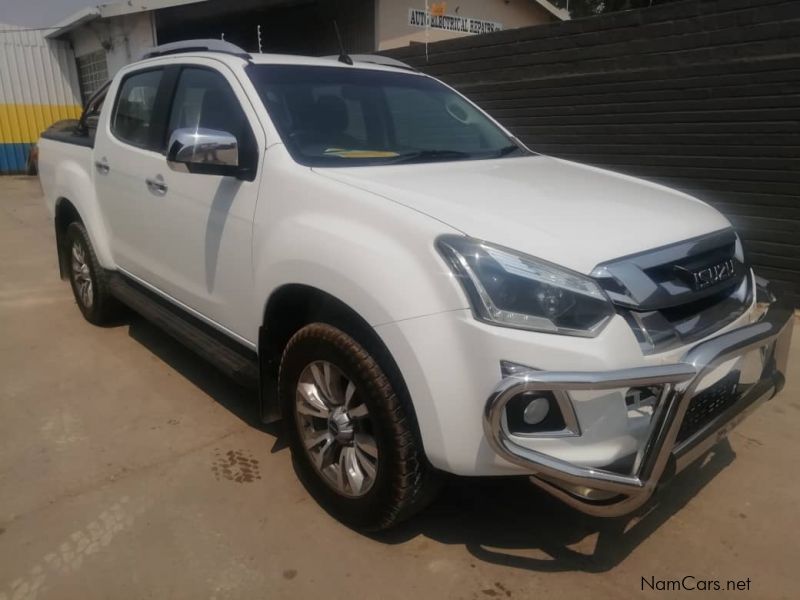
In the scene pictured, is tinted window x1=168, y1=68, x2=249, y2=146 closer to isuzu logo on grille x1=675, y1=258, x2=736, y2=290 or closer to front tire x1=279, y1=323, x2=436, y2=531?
front tire x1=279, y1=323, x2=436, y2=531

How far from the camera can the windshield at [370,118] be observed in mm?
→ 2834

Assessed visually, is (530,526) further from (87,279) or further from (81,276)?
(81,276)

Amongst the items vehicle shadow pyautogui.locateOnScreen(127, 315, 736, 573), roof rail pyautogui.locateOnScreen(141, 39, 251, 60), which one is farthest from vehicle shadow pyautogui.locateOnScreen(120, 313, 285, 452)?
roof rail pyautogui.locateOnScreen(141, 39, 251, 60)

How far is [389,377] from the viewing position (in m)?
2.17

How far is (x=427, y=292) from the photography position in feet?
6.57

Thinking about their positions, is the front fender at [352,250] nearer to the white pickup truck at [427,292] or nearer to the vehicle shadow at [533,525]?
the white pickup truck at [427,292]

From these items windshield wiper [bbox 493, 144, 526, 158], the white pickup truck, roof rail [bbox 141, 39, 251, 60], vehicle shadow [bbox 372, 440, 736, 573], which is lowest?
vehicle shadow [bbox 372, 440, 736, 573]

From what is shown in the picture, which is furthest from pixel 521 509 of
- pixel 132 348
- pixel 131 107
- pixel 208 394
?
pixel 131 107

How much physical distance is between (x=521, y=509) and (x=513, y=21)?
48.1 ft

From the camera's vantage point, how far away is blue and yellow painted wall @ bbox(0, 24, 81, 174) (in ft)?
47.3

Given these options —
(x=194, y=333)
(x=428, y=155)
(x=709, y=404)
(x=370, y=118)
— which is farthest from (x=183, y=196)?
(x=709, y=404)

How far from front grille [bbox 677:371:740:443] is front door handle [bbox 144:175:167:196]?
2.75 metres

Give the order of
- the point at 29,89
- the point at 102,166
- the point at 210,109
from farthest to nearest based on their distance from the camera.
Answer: the point at 29,89 → the point at 102,166 → the point at 210,109

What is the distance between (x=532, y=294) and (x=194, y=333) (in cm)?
205
